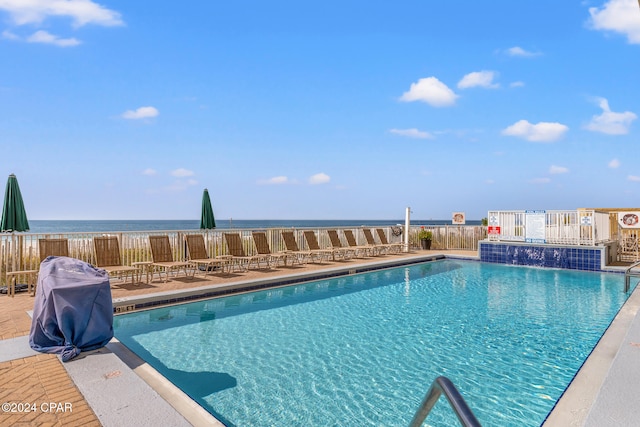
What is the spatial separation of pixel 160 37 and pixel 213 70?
306 cm

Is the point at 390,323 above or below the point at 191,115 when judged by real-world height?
below

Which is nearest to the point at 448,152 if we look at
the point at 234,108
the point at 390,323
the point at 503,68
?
the point at 503,68

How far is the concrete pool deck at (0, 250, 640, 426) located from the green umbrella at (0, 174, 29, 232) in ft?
10.7

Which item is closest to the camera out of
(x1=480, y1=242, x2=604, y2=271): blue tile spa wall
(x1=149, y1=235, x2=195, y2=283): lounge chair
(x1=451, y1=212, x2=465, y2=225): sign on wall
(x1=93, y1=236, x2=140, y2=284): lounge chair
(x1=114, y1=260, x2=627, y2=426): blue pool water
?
(x1=114, y1=260, x2=627, y2=426): blue pool water

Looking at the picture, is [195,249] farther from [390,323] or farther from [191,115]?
[191,115]

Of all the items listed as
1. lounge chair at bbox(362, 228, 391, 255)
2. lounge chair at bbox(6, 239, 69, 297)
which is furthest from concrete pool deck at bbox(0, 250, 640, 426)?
lounge chair at bbox(362, 228, 391, 255)

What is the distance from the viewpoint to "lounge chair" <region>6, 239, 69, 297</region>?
6625 mm

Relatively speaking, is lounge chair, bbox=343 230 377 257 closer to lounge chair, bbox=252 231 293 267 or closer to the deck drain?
lounge chair, bbox=252 231 293 267

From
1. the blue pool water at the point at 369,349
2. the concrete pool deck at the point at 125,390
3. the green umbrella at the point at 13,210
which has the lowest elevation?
the blue pool water at the point at 369,349

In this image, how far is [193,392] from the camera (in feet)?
11.5

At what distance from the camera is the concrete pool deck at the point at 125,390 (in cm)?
252

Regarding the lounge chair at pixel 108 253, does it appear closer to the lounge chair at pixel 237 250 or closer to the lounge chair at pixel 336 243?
the lounge chair at pixel 237 250

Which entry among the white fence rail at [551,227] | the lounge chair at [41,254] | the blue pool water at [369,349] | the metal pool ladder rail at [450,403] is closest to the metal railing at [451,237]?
the white fence rail at [551,227]

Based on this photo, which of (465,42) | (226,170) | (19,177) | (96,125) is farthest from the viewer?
(226,170)
